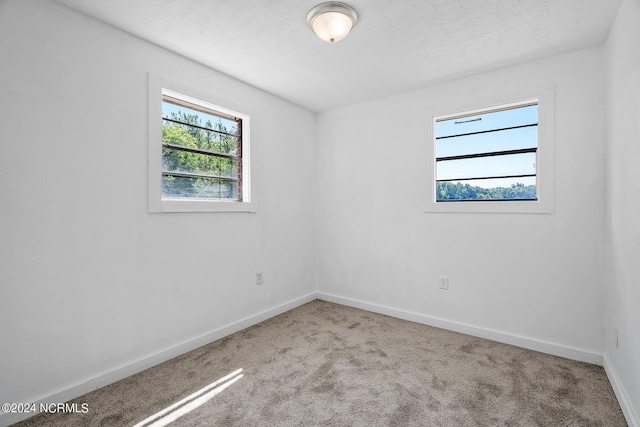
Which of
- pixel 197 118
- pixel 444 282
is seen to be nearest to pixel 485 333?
pixel 444 282

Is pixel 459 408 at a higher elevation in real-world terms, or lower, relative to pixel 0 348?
lower

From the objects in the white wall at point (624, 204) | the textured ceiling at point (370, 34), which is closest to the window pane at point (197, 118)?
the textured ceiling at point (370, 34)

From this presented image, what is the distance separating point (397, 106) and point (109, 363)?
3.44 meters

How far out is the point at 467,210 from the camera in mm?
2994

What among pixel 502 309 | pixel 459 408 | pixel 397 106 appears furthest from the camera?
pixel 397 106

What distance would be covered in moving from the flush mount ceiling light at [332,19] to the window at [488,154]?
1.60 metres

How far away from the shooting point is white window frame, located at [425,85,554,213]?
8.50 ft

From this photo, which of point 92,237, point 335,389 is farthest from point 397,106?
point 92,237

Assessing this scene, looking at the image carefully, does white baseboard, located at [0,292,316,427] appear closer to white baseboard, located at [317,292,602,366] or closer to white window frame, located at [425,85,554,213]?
white baseboard, located at [317,292,602,366]

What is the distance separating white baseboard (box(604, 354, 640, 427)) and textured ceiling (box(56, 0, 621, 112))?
7.77ft

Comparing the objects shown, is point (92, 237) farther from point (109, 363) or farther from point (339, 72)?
point (339, 72)

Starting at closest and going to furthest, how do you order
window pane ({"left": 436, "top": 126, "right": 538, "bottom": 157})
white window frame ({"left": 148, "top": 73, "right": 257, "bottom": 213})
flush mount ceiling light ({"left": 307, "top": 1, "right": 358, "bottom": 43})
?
flush mount ceiling light ({"left": 307, "top": 1, "right": 358, "bottom": 43})
white window frame ({"left": 148, "top": 73, "right": 257, "bottom": 213})
window pane ({"left": 436, "top": 126, "right": 538, "bottom": 157})

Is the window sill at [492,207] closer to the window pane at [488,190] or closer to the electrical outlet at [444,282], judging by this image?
the window pane at [488,190]

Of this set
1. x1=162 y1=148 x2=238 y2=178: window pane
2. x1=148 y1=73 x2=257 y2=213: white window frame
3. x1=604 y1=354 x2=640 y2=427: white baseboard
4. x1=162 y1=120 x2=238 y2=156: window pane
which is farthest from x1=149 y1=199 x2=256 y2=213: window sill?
x1=604 y1=354 x2=640 y2=427: white baseboard
